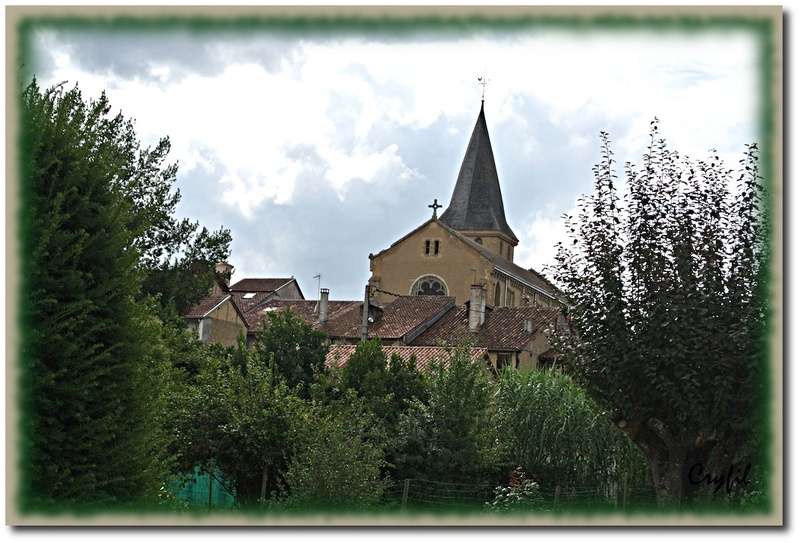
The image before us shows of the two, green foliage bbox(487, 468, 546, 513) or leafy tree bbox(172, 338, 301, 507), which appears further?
leafy tree bbox(172, 338, 301, 507)

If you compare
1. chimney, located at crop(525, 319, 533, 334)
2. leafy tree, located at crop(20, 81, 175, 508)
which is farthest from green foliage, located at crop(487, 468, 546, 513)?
chimney, located at crop(525, 319, 533, 334)

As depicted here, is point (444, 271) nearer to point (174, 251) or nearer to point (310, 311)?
point (310, 311)

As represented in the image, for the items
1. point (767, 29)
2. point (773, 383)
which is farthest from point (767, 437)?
point (767, 29)

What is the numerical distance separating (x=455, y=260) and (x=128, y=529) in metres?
60.9

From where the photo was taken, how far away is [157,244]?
30516mm

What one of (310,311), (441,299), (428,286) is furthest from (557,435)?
(428,286)

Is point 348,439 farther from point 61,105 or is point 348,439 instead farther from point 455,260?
point 455,260

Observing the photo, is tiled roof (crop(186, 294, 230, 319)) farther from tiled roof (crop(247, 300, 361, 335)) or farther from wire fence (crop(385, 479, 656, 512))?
wire fence (crop(385, 479, 656, 512))

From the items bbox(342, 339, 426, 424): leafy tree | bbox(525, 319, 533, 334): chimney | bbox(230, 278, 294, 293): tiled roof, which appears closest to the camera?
bbox(342, 339, 426, 424): leafy tree

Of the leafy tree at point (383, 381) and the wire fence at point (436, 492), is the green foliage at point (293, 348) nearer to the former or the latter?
the leafy tree at point (383, 381)

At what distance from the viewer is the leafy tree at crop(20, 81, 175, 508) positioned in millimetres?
8398

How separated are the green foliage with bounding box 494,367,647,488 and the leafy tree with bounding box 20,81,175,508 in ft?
47.2

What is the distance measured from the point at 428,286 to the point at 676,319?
55399mm

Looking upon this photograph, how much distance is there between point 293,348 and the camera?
2769cm
